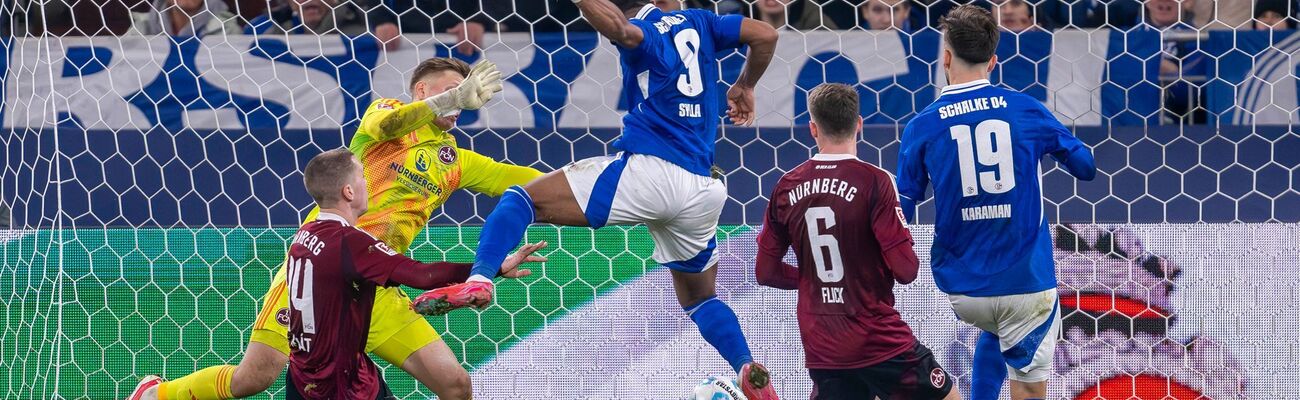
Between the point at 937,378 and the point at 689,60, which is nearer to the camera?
the point at 937,378

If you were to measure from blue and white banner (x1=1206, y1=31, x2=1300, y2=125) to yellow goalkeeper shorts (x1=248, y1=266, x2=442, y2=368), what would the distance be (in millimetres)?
3495

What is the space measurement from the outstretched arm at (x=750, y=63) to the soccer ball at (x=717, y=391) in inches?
34.5

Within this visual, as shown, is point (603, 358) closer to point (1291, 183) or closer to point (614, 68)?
point (614, 68)

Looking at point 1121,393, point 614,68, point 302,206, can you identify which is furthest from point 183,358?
point 1121,393

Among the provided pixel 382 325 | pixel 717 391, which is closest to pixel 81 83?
pixel 382 325

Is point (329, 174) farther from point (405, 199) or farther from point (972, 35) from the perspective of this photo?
point (972, 35)

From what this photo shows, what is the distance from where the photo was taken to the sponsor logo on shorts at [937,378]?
3969 mm

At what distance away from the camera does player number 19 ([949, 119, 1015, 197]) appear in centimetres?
394

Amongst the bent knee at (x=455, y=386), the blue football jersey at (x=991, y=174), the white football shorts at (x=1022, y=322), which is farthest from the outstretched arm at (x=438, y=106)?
the white football shorts at (x=1022, y=322)

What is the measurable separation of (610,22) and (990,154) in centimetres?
115

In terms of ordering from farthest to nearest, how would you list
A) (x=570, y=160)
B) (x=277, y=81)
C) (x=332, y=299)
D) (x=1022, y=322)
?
(x=277, y=81) → (x=570, y=160) → (x=1022, y=322) → (x=332, y=299)

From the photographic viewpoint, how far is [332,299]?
380 centimetres

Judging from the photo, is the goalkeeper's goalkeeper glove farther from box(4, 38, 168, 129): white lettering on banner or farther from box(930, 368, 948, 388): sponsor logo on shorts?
box(4, 38, 168, 129): white lettering on banner

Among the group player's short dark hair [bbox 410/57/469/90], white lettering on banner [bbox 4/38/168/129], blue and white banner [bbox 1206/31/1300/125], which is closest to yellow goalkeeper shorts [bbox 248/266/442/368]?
player's short dark hair [bbox 410/57/469/90]
